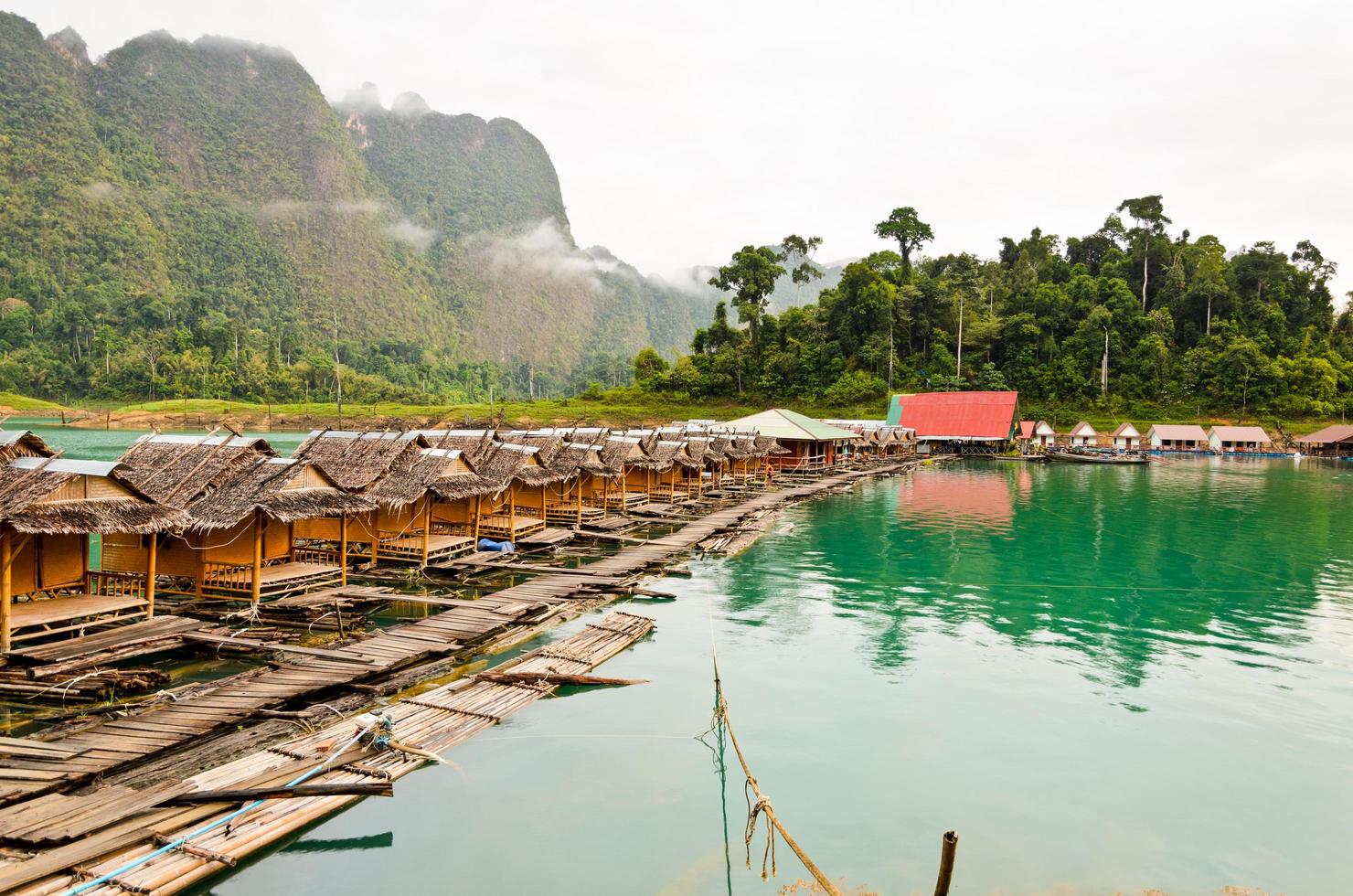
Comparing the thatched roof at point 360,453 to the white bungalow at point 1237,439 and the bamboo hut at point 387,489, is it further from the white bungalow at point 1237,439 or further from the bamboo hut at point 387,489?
the white bungalow at point 1237,439

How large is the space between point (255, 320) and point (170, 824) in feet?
373

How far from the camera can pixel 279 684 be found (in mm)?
9711

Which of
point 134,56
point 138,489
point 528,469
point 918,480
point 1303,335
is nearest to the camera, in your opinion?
point 138,489

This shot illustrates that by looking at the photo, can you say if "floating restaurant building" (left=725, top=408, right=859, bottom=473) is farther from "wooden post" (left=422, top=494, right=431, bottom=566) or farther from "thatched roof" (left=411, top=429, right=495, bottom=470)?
"wooden post" (left=422, top=494, right=431, bottom=566)

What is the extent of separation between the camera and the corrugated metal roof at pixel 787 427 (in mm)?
44031

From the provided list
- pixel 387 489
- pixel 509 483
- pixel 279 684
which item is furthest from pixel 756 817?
pixel 509 483

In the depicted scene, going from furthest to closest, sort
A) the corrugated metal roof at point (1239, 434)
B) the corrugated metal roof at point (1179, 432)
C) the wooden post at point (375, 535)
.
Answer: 1. the corrugated metal roof at point (1179, 432)
2. the corrugated metal roof at point (1239, 434)
3. the wooden post at point (375, 535)

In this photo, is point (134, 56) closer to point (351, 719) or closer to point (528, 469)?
point (528, 469)

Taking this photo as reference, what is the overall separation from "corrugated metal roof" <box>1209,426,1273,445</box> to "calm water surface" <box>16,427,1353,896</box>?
58907 millimetres

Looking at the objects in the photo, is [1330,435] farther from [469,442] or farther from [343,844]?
[343,844]

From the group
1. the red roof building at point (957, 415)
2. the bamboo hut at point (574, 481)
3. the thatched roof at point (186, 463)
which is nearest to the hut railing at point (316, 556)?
the thatched roof at point (186, 463)

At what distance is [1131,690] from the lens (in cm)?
1209

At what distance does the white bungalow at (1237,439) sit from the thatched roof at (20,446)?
7965 centimetres

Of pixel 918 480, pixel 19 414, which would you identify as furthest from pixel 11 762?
pixel 19 414
